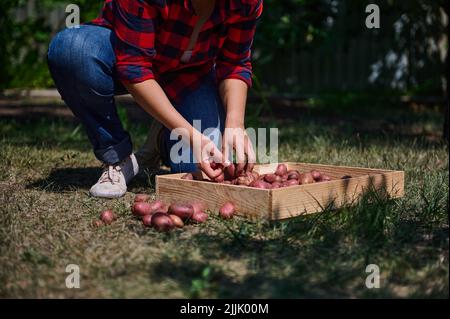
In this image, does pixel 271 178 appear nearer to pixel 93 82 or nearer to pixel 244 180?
pixel 244 180

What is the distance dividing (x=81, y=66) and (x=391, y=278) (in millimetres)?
1799

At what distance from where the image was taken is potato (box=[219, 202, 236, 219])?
2.84m

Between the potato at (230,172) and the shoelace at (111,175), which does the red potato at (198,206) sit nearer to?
the potato at (230,172)

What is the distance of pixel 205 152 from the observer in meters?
2.93

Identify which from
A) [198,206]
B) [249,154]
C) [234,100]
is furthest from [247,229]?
[234,100]

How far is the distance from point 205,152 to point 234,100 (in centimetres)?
47

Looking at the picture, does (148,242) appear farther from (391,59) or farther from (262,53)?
(391,59)

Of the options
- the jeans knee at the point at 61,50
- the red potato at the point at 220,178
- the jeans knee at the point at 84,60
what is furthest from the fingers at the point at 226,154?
the jeans knee at the point at 61,50

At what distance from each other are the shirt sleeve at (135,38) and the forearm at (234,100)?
435mm

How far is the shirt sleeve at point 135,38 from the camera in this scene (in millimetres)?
2932

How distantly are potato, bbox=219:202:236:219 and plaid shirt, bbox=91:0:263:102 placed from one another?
2.15ft

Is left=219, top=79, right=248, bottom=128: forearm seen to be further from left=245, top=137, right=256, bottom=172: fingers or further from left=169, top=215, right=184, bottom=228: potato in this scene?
left=169, top=215, right=184, bottom=228: potato

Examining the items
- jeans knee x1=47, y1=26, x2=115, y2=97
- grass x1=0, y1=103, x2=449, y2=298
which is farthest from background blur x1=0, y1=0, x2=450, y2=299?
jeans knee x1=47, y1=26, x2=115, y2=97
